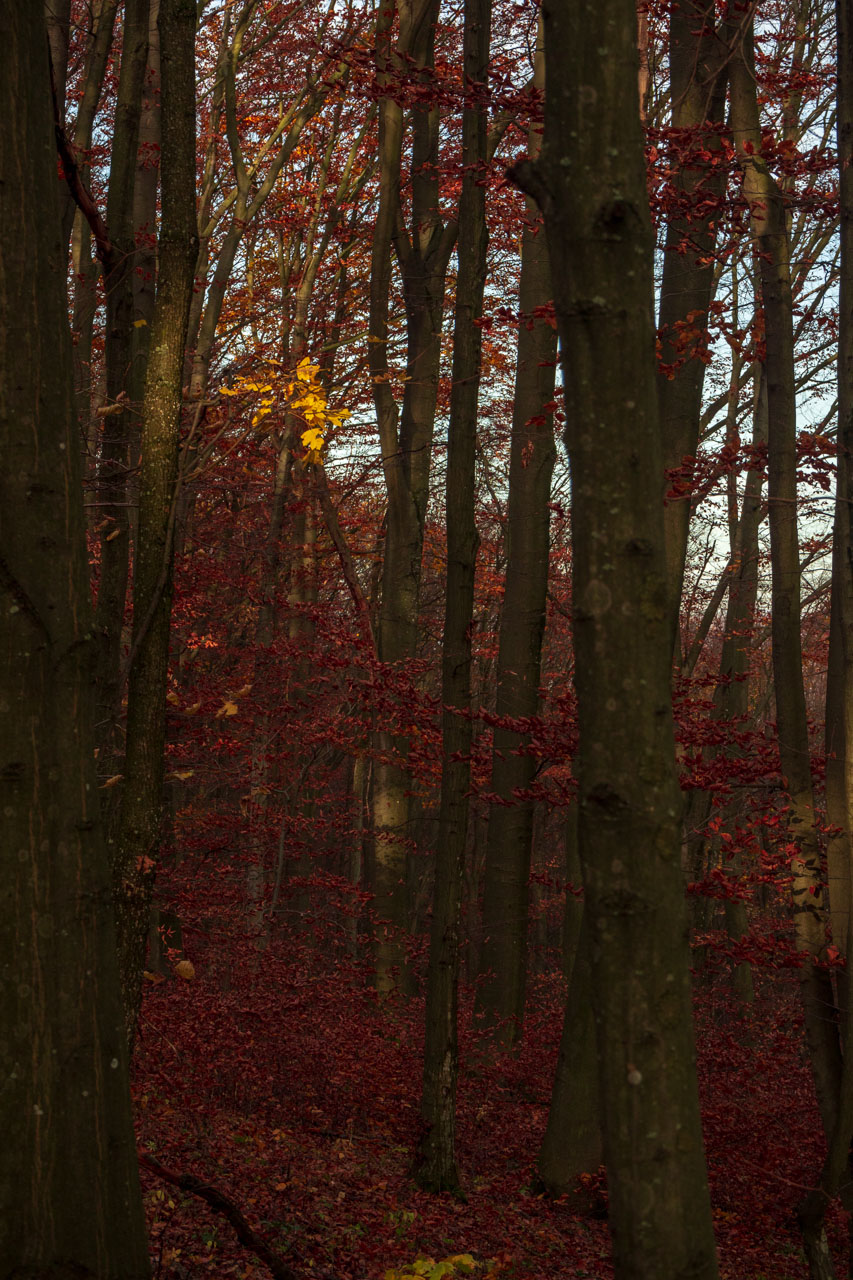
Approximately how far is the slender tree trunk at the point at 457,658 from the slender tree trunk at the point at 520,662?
2813 mm

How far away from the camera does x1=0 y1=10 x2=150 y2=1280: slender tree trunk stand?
2.66 m

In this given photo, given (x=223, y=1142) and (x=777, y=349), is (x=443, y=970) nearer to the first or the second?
(x=223, y=1142)

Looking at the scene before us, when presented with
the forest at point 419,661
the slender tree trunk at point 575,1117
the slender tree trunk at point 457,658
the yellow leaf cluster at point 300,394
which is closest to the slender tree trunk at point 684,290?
the forest at point 419,661

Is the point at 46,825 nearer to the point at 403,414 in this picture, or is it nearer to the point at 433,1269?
the point at 433,1269

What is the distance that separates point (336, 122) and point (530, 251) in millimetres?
5525

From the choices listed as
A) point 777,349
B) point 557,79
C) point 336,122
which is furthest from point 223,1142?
point 336,122

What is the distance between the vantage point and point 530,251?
1090cm

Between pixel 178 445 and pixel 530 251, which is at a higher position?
pixel 530 251

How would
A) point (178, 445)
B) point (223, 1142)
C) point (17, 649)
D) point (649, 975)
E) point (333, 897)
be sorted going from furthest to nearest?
point (333, 897), point (223, 1142), point (178, 445), point (17, 649), point (649, 975)

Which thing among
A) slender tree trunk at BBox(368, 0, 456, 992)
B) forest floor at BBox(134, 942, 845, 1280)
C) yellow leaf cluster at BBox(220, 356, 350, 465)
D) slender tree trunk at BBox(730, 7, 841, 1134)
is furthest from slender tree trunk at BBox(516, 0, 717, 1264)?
slender tree trunk at BBox(368, 0, 456, 992)

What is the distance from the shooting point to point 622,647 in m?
2.32

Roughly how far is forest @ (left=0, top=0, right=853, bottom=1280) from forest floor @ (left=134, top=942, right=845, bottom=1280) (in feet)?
0.17

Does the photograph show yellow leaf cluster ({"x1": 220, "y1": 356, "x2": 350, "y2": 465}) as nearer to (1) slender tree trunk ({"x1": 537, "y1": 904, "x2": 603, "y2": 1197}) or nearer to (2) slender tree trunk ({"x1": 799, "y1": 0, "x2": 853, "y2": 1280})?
(2) slender tree trunk ({"x1": 799, "y1": 0, "x2": 853, "y2": 1280})

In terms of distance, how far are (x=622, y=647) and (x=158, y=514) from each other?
3.90m
